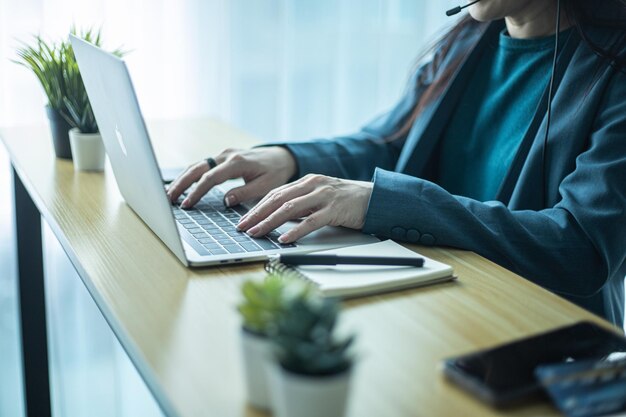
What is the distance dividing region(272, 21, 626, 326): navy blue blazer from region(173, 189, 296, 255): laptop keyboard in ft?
0.46

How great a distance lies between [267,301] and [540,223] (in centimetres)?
62

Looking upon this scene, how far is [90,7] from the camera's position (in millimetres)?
2004

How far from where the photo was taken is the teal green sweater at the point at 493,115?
1425 mm

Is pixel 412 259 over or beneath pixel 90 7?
beneath

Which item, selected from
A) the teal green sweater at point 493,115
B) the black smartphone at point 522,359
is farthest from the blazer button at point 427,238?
the teal green sweater at point 493,115

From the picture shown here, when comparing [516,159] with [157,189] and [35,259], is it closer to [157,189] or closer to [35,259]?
[157,189]

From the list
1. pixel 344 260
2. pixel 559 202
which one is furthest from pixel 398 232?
pixel 559 202

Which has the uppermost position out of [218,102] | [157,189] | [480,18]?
[480,18]

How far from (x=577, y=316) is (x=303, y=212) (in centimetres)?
37

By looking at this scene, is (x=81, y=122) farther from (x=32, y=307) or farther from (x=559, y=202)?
(x=559, y=202)

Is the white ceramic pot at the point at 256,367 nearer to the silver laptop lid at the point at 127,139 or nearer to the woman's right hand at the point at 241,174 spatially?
the silver laptop lid at the point at 127,139

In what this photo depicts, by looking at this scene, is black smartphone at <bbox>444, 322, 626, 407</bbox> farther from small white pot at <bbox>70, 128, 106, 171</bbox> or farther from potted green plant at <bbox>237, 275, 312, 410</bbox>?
small white pot at <bbox>70, 128, 106, 171</bbox>

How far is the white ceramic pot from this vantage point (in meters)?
0.61

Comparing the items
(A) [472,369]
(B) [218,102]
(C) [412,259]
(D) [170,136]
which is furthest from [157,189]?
(B) [218,102]
